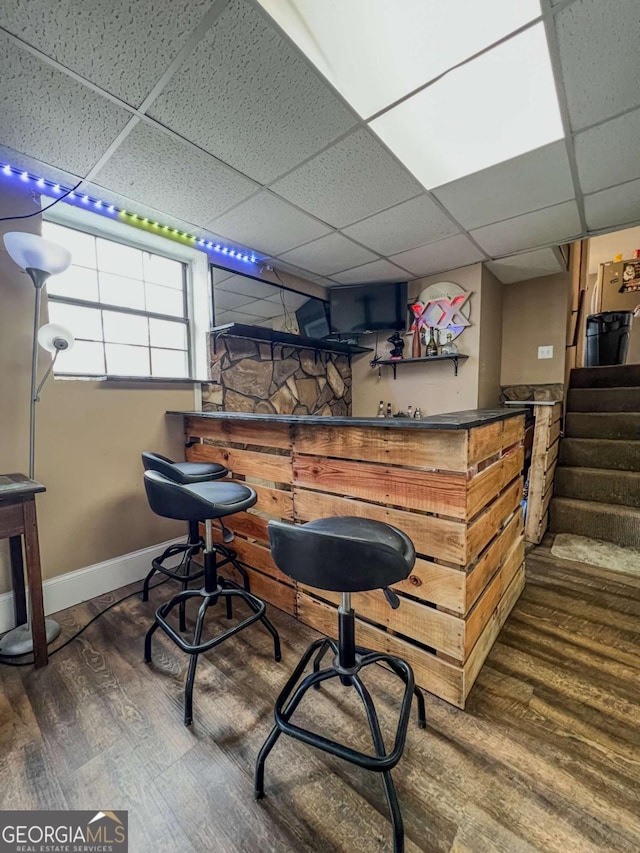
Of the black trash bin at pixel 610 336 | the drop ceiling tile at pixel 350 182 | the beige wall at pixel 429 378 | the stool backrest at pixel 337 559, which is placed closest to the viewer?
the stool backrest at pixel 337 559

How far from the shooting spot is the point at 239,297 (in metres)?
3.05

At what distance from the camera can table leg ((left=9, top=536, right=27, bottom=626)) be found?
1837 mm

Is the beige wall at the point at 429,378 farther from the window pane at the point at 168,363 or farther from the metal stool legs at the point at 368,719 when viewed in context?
the metal stool legs at the point at 368,719

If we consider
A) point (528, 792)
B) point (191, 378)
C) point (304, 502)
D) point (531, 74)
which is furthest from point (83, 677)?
point (531, 74)

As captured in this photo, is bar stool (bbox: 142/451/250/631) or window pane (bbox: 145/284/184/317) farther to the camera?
window pane (bbox: 145/284/184/317)

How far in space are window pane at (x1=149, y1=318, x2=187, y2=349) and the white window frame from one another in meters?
0.07

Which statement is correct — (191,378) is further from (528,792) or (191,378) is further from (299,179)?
(528,792)

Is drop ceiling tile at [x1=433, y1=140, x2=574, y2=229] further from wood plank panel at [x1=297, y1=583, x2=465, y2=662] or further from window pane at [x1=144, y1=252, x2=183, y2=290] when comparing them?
wood plank panel at [x1=297, y1=583, x2=465, y2=662]

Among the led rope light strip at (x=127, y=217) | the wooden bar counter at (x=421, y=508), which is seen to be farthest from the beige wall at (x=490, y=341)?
the led rope light strip at (x=127, y=217)

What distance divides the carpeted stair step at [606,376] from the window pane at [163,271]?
14.6 ft

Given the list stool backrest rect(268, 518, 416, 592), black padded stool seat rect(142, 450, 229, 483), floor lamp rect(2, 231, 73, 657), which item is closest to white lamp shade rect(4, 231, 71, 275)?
floor lamp rect(2, 231, 73, 657)

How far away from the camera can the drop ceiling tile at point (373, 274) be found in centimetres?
324

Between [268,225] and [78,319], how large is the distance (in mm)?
1442

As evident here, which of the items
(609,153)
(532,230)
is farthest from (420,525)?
(532,230)
